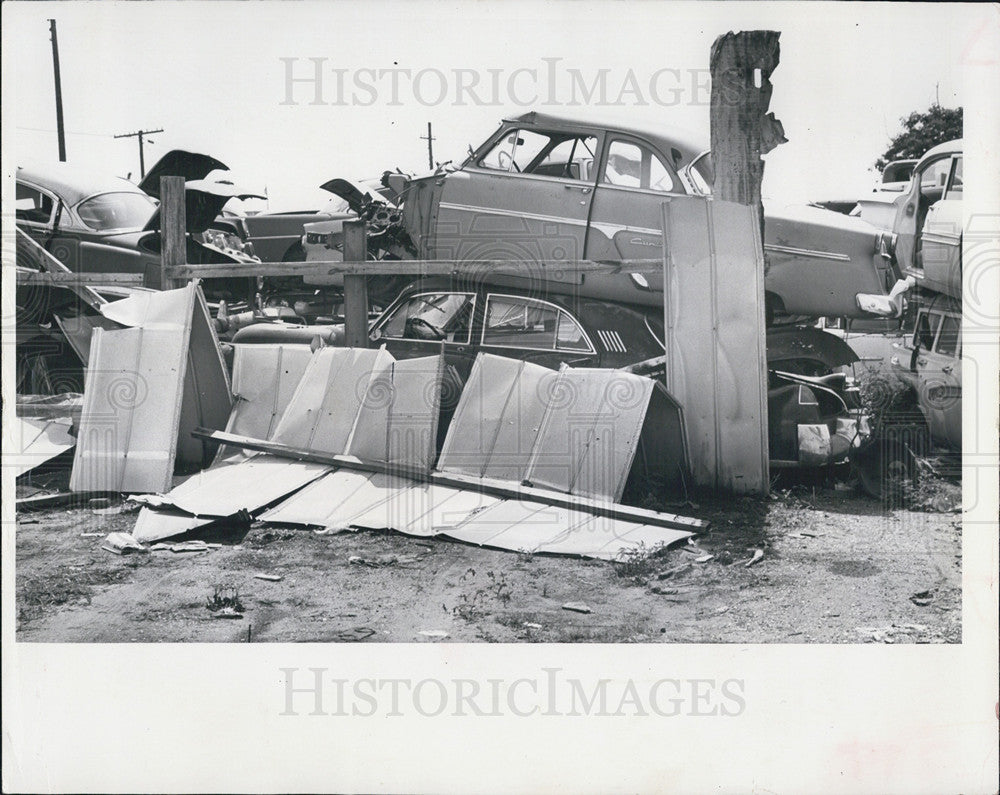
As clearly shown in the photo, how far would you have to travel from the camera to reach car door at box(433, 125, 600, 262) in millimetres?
6176

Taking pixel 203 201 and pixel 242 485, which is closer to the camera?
pixel 242 485

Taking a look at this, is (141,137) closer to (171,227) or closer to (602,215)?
(171,227)

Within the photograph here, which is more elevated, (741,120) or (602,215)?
(741,120)

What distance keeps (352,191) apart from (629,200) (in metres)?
1.80

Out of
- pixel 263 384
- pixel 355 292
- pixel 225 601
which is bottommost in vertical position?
pixel 225 601

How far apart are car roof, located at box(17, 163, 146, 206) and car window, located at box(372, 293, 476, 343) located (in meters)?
1.87

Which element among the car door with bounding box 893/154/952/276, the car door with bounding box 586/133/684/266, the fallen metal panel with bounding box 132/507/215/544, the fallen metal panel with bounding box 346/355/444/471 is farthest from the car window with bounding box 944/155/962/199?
the fallen metal panel with bounding box 132/507/215/544

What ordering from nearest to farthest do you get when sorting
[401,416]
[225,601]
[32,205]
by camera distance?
[225,601], [401,416], [32,205]

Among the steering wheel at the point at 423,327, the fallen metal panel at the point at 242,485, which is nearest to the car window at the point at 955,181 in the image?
the steering wheel at the point at 423,327

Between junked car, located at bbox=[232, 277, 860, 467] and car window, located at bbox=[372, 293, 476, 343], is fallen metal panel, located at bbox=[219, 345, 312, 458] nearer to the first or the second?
junked car, located at bbox=[232, 277, 860, 467]

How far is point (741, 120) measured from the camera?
5430 mm

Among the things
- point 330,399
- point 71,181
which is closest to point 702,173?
point 330,399

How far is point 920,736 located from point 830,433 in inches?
75.6

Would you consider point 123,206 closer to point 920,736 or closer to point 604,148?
point 604,148
